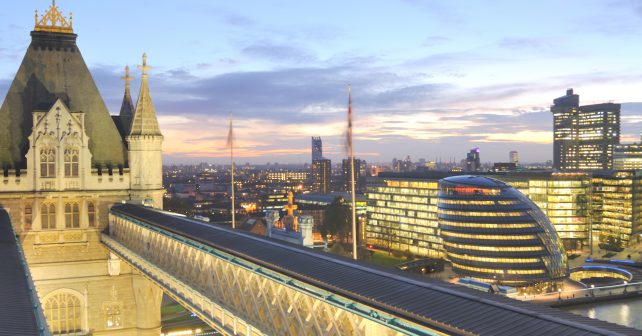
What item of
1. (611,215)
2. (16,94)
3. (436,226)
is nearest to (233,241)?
(16,94)

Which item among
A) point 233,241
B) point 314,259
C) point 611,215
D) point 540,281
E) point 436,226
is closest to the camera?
point 314,259

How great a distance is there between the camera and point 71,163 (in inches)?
1854

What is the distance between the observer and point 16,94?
46969 millimetres

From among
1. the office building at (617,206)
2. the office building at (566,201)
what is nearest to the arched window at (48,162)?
the office building at (566,201)

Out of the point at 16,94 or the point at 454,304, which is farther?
the point at 16,94

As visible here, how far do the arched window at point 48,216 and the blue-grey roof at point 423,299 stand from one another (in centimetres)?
2918

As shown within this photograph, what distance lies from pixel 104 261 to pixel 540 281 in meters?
79.2

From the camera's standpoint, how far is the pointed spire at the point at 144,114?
1887 inches

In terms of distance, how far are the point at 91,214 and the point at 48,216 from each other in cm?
295

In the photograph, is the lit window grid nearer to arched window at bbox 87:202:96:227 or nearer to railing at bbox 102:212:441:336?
arched window at bbox 87:202:96:227

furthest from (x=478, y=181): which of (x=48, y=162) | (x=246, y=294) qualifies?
(x=246, y=294)

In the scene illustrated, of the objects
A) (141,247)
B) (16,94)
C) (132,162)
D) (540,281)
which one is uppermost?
(16,94)

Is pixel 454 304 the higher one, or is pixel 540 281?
pixel 454 304

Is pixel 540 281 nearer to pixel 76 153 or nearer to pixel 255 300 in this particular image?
pixel 76 153
